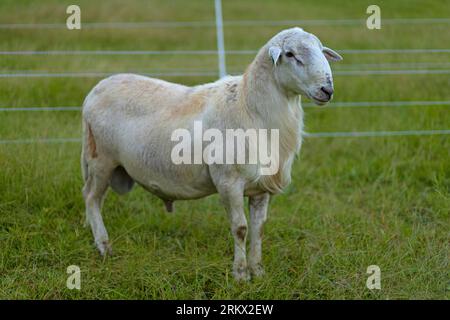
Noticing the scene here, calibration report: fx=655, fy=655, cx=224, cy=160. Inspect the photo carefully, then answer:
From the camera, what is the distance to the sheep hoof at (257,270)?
14.5ft

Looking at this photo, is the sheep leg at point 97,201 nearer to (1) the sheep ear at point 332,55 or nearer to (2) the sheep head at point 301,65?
(2) the sheep head at point 301,65

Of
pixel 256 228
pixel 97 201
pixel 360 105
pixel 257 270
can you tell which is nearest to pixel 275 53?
pixel 256 228

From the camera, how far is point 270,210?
18.4 ft

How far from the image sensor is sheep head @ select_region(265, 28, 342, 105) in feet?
12.7

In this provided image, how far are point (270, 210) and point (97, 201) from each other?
59.2 inches

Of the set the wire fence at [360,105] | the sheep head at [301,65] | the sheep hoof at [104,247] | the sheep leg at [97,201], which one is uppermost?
the sheep head at [301,65]

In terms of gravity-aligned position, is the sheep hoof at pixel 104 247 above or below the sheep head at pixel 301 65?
below

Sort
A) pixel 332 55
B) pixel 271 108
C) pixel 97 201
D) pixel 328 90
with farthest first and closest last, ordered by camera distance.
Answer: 1. pixel 97 201
2. pixel 332 55
3. pixel 271 108
4. pixel 328 90

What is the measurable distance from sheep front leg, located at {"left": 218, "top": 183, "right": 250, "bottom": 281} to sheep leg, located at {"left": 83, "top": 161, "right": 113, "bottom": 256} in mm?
1035

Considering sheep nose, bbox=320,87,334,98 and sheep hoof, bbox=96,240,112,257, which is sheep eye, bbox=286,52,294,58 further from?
sheep hoof, bbox=96,240,112,257

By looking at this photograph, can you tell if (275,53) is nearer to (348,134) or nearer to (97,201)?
(97,201)

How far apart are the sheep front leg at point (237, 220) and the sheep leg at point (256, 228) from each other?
109 mm

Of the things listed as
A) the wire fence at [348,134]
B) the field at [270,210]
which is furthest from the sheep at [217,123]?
the wire fence at [348,134]

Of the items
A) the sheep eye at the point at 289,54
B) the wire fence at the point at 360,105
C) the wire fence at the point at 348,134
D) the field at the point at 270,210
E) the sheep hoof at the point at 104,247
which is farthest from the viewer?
the wire fence at the point at 360,105
